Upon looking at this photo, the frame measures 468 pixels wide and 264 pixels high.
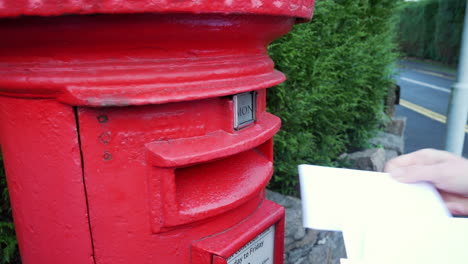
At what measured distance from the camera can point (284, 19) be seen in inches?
40.6

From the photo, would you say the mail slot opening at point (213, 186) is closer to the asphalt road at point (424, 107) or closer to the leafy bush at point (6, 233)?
the leafy bush at point (6, 233)

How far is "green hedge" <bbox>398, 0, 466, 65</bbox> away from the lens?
17.2m

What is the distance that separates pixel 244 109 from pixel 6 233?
1.55 m

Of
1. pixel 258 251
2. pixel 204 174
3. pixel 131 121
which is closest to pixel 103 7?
pixel 131 121

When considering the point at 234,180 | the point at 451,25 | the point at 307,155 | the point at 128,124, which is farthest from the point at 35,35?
the point at 451,25

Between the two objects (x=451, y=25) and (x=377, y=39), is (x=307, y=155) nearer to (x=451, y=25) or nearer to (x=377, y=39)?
(x=377, y=39)

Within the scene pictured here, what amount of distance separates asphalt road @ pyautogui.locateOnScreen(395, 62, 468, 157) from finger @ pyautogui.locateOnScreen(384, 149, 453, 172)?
265cm

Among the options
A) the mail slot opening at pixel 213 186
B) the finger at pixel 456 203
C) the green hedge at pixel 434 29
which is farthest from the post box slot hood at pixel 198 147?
the green hedge at pixel 434 29

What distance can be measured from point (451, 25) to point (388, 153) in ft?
54.5

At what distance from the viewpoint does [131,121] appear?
879 mm

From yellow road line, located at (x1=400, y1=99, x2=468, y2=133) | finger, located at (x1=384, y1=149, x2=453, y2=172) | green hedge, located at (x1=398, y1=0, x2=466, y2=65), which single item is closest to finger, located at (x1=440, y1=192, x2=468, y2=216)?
finger, located at (x1=384, y1=149, x2=453, y2=172)

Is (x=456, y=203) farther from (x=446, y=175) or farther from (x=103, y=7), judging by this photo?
(x=103, y=7)

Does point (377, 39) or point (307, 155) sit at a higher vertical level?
point (377, 39)

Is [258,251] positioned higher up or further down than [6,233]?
higher up
